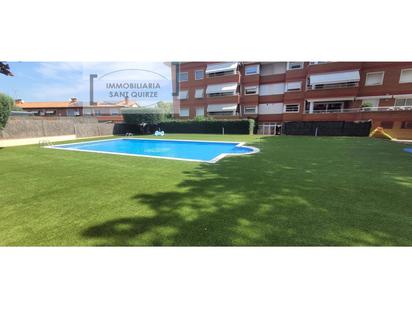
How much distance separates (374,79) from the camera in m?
22.5

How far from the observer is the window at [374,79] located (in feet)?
72.7

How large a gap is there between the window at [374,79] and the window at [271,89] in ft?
30.7

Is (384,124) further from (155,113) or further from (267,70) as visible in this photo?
(155,113)

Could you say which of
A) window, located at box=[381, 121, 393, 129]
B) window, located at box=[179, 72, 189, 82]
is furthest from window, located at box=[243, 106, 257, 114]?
window, located at box=[381, 121, 393, 129]

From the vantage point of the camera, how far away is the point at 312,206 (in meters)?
3.88

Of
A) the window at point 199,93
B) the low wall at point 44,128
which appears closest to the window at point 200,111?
the window at point 199,93

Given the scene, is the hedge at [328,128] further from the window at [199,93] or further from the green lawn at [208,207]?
the green lawn at [208,207]

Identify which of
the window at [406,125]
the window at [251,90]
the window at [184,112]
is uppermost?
the window at [251,90]

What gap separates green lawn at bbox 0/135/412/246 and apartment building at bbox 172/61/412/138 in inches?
734

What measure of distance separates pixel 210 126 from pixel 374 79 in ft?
66.0

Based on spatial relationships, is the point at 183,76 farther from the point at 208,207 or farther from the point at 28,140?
the point at 208,207

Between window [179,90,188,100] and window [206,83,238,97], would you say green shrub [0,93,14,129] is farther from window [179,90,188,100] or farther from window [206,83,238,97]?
window [179,90,188,100]
